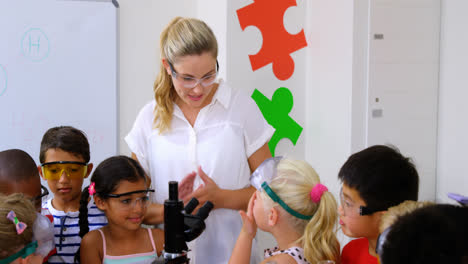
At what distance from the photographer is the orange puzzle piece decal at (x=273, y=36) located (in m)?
2.95

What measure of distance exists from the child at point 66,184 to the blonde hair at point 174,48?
37 cm

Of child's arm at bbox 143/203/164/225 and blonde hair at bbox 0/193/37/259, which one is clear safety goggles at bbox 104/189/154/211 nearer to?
child's arm at bbox 143/203/164/225

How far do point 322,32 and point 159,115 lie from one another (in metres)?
1.47

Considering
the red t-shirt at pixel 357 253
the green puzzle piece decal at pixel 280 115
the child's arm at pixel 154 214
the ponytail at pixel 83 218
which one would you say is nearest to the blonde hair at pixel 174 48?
the child's arm at pixel 154 214

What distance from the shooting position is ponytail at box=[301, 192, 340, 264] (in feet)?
5.09

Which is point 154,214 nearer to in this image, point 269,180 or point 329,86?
point 269,180

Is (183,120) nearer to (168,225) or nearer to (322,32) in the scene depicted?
(168,225)

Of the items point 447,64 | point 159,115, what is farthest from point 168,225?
point 447,64

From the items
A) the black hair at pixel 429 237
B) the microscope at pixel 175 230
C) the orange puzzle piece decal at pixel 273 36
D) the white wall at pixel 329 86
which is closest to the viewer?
the black hair at pixel 429 237

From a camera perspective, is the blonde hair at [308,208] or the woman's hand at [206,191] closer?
the blonde hair at [308,208]

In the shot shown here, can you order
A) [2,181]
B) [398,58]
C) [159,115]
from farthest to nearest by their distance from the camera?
[398,58]
[159,115]
[2,181]

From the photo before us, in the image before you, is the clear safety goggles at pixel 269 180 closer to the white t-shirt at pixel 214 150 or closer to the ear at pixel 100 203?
the white t-shirt at pixel 214 150

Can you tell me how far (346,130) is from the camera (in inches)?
109

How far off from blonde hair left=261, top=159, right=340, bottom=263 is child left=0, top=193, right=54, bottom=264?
0.72m
